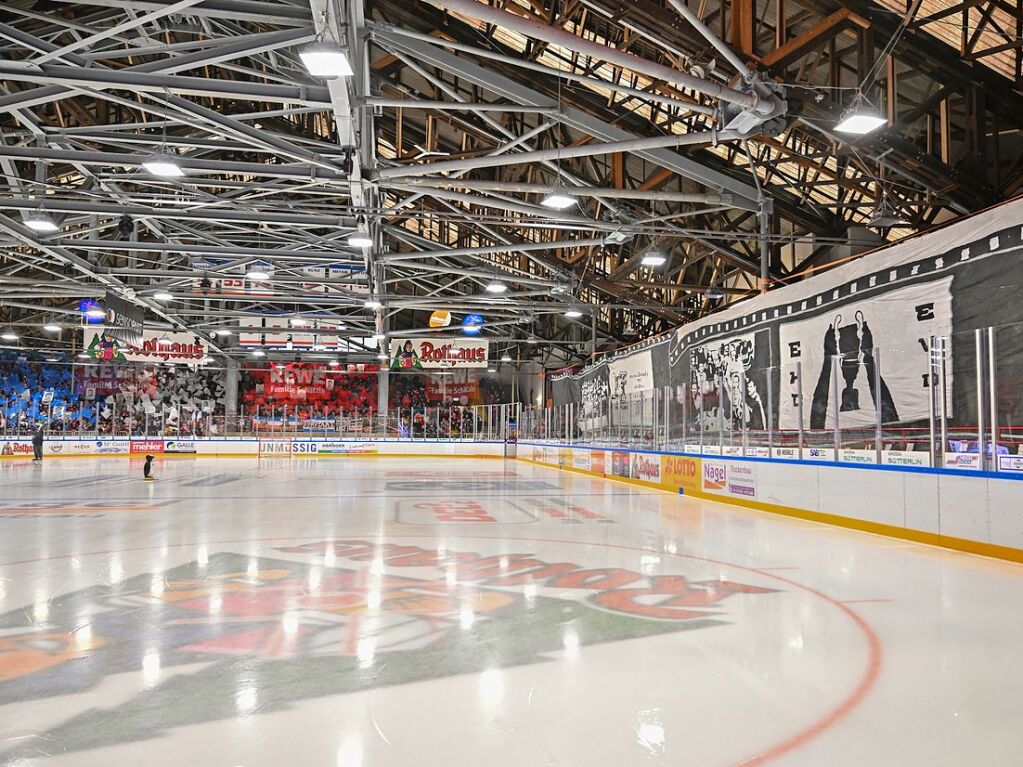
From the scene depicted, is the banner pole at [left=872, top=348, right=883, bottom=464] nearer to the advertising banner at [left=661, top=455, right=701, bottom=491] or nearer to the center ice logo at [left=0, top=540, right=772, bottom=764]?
the center ice logo at [left=0, top=540, right=772, bottom=764]

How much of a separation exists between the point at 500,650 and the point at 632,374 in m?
23.8

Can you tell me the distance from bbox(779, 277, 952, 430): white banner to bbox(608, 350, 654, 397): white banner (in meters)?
9.98

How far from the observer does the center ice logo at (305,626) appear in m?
3.60

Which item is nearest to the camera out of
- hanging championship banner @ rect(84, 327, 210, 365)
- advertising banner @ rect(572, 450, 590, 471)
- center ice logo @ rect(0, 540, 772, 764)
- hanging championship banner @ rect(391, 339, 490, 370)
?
center ice logo @ rect(0, 540, 772, 764)

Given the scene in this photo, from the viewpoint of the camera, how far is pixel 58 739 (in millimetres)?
3006

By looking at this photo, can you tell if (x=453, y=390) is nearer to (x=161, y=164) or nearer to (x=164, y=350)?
(x=164, y=350)

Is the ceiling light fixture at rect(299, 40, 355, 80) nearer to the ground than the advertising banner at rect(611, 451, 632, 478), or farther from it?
Result: farther from it

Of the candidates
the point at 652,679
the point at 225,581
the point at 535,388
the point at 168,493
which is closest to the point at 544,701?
the point at 652,679

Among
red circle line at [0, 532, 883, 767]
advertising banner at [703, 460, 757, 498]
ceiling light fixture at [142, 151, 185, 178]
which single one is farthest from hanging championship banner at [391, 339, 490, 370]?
red circle line at [0, 532, 883, 767]

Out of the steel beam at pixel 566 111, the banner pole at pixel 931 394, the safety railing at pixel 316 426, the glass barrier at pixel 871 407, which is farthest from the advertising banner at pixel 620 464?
the safety railing at pixel 316 426

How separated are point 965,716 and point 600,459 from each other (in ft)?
63.7

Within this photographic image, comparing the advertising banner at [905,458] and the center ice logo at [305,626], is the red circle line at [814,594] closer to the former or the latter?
the center ice logo at [305,626]

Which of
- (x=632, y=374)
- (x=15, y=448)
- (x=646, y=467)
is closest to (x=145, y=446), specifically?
(x=15, y=448)

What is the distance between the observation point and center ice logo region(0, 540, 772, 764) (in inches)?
142
